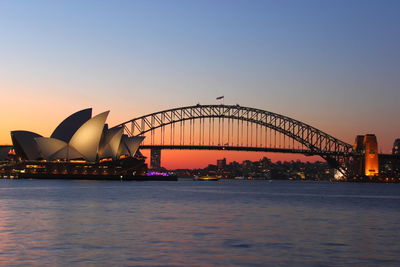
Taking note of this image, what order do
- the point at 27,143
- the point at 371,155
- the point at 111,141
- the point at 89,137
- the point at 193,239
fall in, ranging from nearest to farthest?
the point at 193,239, the point at 89,137, the point at 111,141, the point at 27,143, the point at 371,155

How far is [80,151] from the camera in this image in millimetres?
123875

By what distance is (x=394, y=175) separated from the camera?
557 ft

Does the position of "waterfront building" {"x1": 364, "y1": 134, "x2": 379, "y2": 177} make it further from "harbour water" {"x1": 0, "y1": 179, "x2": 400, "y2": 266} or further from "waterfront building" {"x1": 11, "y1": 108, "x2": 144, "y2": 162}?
"harbour water" {"x1": 0, "y1": 179, "x2": 400, "y2": 266}

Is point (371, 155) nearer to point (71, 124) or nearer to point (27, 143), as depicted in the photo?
point (71, 124)

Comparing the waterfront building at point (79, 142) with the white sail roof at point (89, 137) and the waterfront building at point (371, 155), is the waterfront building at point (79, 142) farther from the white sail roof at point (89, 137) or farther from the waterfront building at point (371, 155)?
the waterfront building at point (371, 155)

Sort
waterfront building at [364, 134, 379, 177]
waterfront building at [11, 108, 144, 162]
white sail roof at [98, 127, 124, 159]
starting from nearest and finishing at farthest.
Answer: waterfront building at [11, 108, 144, 162], white sail roof at [98, 127, 124, 159], waterfront building at [364, 134, 379, 177]

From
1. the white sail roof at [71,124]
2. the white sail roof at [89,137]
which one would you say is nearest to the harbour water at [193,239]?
the white sail roof at [89,137]

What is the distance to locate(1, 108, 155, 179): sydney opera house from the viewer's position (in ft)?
393

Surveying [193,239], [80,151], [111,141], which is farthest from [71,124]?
[193,239]

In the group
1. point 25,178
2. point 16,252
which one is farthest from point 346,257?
point 25,178

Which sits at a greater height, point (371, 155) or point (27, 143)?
point (27, 143)

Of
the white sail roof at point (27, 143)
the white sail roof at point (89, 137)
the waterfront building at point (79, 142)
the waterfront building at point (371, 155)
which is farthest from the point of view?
the waterfront building at point (371, 155)

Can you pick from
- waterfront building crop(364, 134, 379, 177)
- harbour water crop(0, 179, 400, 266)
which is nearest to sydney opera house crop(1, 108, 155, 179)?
waterfront building crop(364, 134, 379, 177)

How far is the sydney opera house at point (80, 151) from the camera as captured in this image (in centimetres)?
11981
